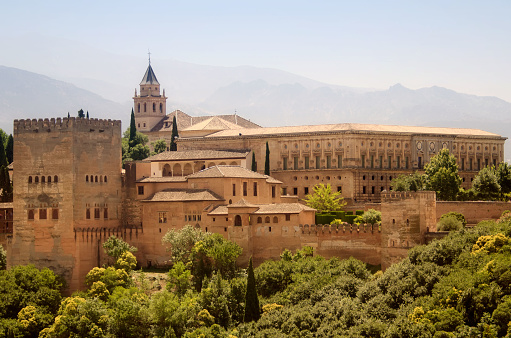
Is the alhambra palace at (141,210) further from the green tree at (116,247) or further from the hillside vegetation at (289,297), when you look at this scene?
the hillside vegetation at (289,297)

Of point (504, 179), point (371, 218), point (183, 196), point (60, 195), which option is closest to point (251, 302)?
point (183, 196)

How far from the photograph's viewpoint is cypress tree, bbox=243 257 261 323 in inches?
2106

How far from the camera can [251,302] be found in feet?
177

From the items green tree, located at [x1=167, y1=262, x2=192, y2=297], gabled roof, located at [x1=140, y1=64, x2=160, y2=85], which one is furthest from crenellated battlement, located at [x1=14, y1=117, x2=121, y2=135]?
gabled roof, located at [x1=140, y1=64, x2=160, y2=85]

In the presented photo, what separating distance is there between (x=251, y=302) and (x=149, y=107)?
73.4 m

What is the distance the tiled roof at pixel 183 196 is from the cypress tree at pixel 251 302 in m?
11.9

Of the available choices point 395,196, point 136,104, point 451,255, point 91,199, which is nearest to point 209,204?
point 91,199

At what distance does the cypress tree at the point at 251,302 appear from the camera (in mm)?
53500

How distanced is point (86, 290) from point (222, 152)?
2368 cm

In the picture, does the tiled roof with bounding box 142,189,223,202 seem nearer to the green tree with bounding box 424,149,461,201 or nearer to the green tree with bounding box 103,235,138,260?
the green tree with bounding box 103,235,138,260

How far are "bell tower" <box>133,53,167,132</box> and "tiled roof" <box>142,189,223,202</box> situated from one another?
53.7 meters

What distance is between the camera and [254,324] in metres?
52.2

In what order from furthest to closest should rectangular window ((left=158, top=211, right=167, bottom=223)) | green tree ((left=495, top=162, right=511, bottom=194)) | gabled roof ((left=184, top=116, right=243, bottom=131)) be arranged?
1. gabled roof ((left=184, top=116, right=243, bottom=131))
2. green tree ((left=495, top=162, right=511, bottom=194))
3. rectangular window ((left=158, top=211, right=167, bottom=223))

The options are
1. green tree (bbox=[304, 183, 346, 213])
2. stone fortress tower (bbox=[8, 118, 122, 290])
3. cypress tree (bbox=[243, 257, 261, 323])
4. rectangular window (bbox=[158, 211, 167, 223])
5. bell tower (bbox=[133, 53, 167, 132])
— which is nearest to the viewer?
cypress tree (bbox=[243, 257, 261, 323])
